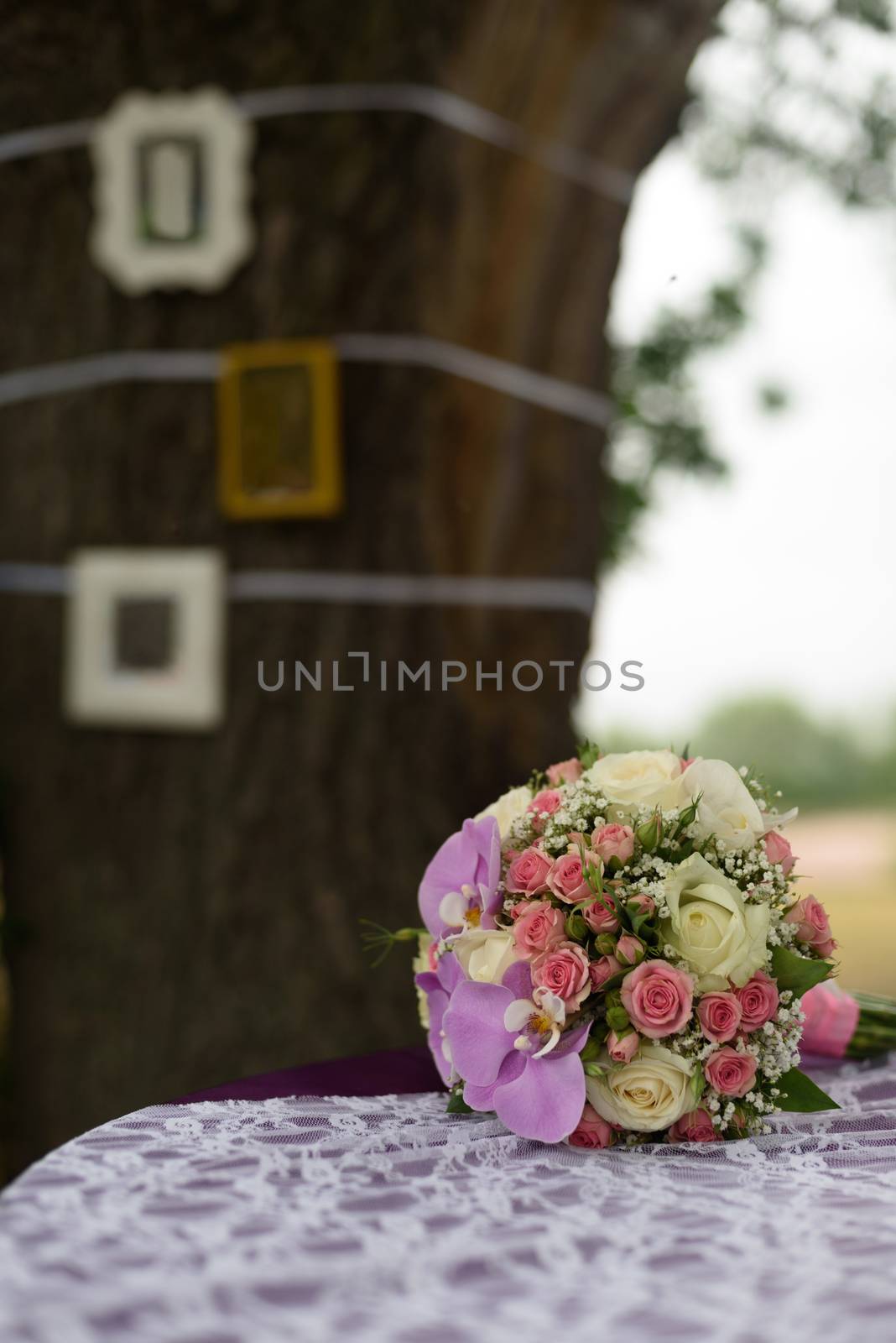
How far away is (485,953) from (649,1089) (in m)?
0.16

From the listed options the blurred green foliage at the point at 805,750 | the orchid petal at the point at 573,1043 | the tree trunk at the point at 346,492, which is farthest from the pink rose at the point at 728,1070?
the blurred green foliage at the point at 805,750

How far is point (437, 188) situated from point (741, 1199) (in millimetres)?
1831

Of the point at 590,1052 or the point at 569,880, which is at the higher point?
the point at 569,880

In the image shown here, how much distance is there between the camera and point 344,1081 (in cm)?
116

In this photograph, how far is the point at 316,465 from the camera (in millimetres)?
2199

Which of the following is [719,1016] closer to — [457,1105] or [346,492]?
[457,1105]

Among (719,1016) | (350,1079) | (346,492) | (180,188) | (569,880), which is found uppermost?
(180,188)

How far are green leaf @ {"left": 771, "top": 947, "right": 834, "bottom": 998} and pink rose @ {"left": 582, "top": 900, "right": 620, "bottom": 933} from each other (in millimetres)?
147

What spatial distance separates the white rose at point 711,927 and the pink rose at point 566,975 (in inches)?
3.0

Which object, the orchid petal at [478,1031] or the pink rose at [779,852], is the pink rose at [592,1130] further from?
the pink rose at [779,852]

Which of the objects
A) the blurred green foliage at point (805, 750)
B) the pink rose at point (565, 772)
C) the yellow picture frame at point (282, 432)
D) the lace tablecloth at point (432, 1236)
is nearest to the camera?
the lace tablecloth at point (432, 1236)

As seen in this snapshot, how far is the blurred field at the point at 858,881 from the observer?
6.63m

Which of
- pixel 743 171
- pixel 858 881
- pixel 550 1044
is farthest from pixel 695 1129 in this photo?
pixel 858 881

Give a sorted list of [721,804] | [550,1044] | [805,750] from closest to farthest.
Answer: [550,1044], [721,804], [805,750]
